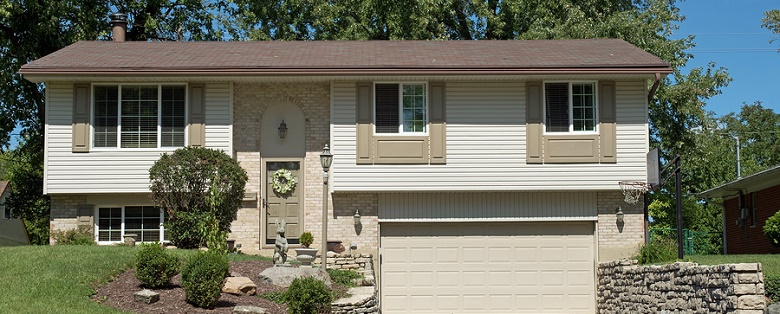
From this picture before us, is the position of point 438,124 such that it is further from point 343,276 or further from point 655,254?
point 655,254

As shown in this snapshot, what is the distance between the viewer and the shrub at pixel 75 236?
2025 centimetres

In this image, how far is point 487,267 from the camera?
68.8 ft

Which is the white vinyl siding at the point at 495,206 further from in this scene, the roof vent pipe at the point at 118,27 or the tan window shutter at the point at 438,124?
the roof vent pipe at the point at 118,27

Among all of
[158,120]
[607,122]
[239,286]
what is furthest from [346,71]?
[239,286]

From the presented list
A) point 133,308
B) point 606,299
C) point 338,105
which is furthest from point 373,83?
point 133,308

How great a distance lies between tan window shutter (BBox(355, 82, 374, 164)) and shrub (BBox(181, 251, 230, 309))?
20.1 feet

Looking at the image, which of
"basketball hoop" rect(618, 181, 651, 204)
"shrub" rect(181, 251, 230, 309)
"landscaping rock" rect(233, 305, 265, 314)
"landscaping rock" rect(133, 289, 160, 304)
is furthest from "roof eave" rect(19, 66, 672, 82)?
"landscaping rock" rect(133, 289, 160, 304)

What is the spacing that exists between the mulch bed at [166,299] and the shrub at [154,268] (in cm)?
A: 15

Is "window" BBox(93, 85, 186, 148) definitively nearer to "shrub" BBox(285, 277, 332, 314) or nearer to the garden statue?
the garden statue

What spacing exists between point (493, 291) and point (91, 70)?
372 inches

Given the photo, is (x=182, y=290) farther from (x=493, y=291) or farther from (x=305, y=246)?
(x=493, y=291)

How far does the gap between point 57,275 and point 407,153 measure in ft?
25.9

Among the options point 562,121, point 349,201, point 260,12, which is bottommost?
point 349,201

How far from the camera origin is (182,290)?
15.4 m
